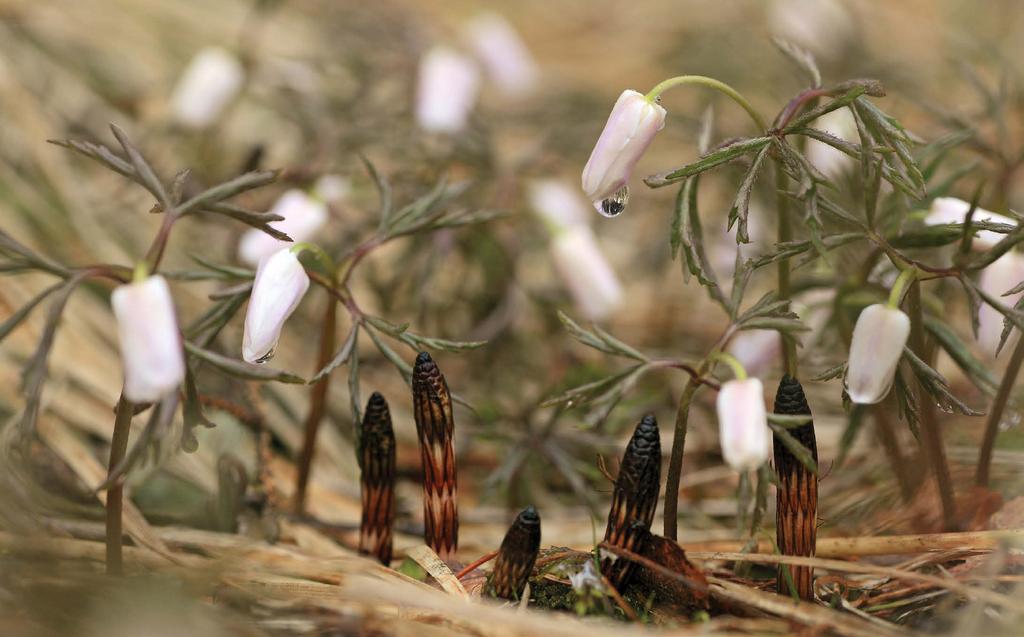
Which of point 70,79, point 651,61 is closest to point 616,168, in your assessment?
point 70,79

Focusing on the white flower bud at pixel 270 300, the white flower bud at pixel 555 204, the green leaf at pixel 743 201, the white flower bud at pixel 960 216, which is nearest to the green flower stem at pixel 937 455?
the white flower bud at pixel 960 216

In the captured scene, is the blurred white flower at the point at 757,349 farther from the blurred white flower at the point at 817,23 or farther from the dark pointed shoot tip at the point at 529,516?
the blurred white flower at the point at 817,23

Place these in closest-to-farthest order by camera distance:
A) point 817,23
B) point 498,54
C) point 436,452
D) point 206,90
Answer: point 436,452 → point 206,90 → point 498,54 → point 817,23

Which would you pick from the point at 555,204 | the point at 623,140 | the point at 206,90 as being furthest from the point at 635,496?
the point at 206,90

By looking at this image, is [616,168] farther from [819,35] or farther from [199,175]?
[819,35]

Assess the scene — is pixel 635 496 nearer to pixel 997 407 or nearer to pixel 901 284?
pixel 901 284

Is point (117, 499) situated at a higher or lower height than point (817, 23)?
lower

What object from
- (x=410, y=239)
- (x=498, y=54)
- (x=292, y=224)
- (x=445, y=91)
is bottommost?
(x=292, y=224)
